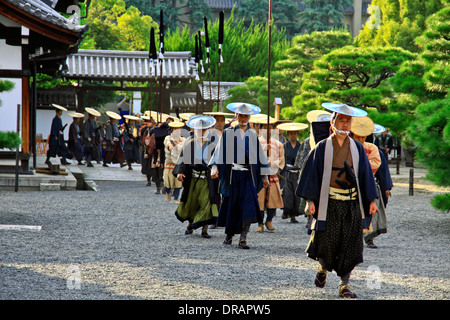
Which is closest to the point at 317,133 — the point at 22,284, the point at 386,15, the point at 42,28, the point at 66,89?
the point at 22,284

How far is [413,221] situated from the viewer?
469 inches

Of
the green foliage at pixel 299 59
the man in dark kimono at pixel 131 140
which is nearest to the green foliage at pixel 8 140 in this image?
the man in dark kimono at pixel 131 140

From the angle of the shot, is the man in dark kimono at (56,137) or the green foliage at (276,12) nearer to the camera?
the man in dark kimono at (56,137)

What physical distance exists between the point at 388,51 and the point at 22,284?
16.1 m

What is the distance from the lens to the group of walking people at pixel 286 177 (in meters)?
6.16

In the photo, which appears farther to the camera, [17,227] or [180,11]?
[180,11]

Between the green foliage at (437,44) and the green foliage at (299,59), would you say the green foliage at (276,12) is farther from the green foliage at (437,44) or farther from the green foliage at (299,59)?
the green foliage at (437,44)

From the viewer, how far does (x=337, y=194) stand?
20.3ft

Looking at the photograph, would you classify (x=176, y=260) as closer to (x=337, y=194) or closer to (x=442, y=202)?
(x=337, y=194)

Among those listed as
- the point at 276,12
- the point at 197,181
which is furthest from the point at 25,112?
the point at 276,12

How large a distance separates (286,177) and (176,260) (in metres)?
4.51

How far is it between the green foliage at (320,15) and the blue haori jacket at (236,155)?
41233 millimetres

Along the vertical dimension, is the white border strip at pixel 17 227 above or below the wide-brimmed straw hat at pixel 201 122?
below
